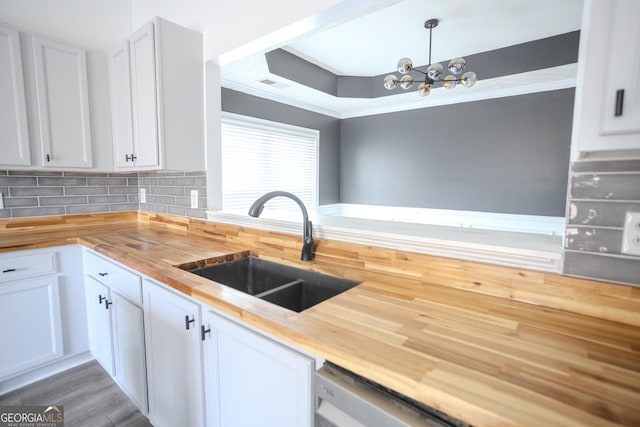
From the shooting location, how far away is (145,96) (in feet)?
6.13

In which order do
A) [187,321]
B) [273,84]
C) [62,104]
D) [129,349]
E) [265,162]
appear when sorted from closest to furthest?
[187,321]
[129,349]
[62,104]
[273,84]
[265,162]

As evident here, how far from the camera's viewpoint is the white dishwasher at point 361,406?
58 centimetres

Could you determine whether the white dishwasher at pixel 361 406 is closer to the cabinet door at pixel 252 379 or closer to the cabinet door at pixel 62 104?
the cabinet door at pixel 252 379

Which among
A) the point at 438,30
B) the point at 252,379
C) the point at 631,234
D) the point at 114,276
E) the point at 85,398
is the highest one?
the point at 438,30

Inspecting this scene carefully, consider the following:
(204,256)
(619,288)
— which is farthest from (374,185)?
(619,288)

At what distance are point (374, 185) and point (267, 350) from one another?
4.43m

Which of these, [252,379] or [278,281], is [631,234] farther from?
[278,281]

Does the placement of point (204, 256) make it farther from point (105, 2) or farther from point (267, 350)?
point (105, 2)

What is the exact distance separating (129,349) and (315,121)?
3.99m

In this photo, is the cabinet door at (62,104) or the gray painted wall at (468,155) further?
the gray painted wall at (468,155)

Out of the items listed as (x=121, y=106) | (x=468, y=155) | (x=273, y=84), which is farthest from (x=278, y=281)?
(x=468, y=155)

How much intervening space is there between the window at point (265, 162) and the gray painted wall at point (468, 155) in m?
0.96

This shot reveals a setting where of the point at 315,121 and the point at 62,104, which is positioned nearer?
the point at 62,104

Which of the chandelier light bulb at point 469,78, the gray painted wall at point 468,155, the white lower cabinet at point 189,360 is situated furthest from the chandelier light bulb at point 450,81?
the white lower cabinet at point 189,360
